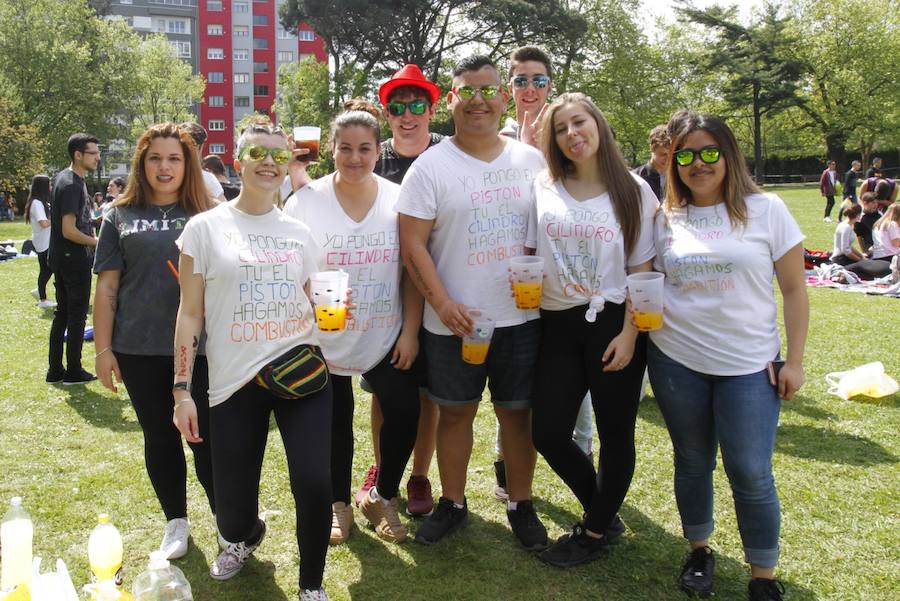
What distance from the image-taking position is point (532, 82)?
4059 millimetres

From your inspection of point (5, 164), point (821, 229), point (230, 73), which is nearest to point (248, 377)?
point (821, 229)

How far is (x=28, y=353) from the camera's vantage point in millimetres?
8008

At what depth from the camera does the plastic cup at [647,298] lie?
2.84 meters

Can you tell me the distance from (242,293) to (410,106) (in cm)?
165

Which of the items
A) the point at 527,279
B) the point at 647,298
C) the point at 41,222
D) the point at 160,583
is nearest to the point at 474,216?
the point at 527,279

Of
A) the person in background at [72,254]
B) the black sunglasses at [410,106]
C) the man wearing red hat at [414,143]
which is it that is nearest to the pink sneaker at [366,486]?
the man wearing red hat at [414,143]

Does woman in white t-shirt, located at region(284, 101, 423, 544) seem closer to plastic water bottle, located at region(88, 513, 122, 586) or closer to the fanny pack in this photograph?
the fanny pack

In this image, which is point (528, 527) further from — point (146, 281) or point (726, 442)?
point (146, 281)

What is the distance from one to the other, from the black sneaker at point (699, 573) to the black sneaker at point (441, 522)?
116 centimetres

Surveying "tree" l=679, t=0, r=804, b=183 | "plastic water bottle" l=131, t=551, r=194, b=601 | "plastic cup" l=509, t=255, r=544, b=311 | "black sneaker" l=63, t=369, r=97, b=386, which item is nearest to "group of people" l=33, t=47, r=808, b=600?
"plastic cup" l=509, t=255, r=544, b=311

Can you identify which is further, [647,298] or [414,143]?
[414,143]

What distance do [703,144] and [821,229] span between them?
61.8ft

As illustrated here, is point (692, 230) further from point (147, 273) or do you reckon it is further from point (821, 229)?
point (821, 229)

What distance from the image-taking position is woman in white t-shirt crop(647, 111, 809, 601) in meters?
2.80
